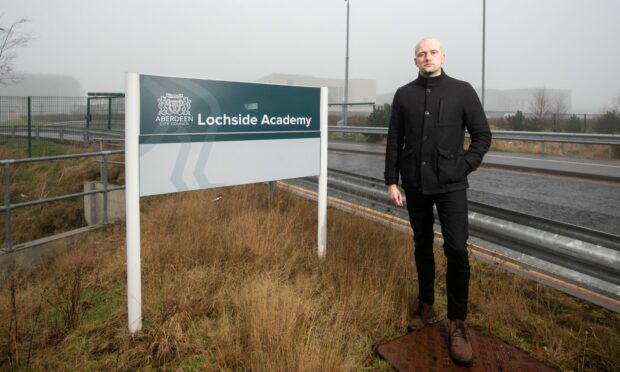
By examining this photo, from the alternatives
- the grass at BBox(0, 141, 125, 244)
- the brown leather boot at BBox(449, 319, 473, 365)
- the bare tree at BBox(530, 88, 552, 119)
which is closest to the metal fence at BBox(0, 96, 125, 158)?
the grass at BBox(0, 141, 125, 244)

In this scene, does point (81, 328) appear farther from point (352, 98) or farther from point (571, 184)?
point (352, 98)

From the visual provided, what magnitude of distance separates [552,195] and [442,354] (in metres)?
6.10

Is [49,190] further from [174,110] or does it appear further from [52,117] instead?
[174,110]

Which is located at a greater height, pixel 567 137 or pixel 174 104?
pixel 567 137

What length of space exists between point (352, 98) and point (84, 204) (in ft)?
359

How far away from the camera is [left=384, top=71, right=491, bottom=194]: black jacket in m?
2.84

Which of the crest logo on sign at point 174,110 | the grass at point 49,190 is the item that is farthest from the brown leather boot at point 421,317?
the grass at point 49,190

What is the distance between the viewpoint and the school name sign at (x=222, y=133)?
3.10 metres

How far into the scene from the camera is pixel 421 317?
3152 millimetres

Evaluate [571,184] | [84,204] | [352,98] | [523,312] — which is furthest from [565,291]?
[352,98]

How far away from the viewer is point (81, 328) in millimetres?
3021

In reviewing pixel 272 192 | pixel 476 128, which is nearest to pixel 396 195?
pixel 476 128

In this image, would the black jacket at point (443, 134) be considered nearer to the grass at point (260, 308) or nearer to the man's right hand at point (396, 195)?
the man's right hand at point (396, 195)

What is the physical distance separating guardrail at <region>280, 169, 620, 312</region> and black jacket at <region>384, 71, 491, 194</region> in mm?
1046
